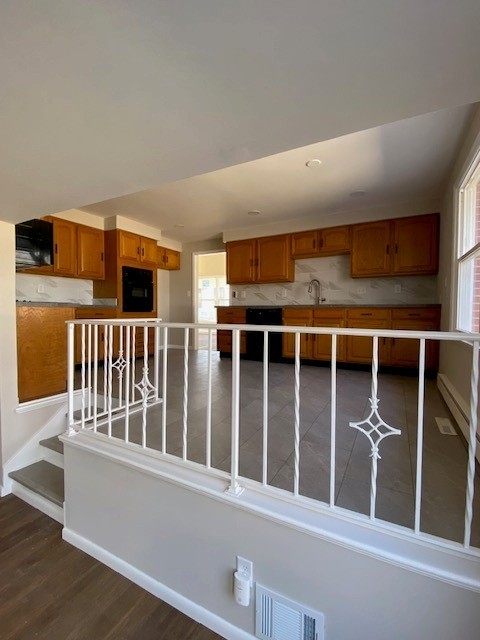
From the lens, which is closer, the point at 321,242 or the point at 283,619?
the point at 283,619

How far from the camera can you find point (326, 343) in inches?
161

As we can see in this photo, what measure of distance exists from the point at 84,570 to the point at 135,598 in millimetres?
380

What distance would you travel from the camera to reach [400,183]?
10.6 feet

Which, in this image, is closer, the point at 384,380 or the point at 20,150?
the point at 20,150

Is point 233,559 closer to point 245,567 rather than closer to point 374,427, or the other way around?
point 245,567

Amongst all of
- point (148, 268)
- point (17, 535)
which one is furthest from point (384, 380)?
point (148, 268)

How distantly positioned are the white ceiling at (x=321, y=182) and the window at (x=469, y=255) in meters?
0.41

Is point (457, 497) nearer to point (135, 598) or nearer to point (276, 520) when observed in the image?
point (276, 520)

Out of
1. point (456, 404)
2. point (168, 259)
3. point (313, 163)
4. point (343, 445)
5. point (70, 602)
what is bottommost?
point (70, 602)

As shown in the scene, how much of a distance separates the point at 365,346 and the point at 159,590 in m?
3.31

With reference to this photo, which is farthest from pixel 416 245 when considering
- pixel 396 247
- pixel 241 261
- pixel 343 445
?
pixel 343 445

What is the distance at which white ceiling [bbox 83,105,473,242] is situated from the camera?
7.72 ft

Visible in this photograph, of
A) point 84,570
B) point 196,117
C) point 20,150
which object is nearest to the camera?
point 196,117

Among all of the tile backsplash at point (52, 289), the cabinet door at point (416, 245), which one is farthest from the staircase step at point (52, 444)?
the cabinet door at point (416, 245)
